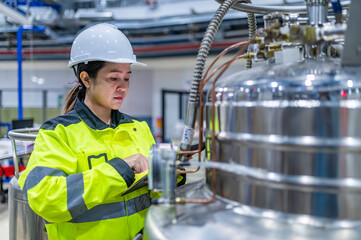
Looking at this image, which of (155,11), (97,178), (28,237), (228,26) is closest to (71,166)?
(97,178)

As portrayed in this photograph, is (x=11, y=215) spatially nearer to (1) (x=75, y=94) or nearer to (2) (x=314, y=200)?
(1) (x=75, y=94)

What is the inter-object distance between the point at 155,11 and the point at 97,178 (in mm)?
4602

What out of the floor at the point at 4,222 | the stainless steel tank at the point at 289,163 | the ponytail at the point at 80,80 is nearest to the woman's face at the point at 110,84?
the ponytail at the point at 80,80

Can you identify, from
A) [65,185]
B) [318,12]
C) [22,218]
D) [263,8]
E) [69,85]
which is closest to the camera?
[318,12]

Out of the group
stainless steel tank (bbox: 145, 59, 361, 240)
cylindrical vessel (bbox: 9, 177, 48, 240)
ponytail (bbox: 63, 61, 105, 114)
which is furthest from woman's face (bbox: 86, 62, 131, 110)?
cylindrical vessel (bbox: 9, 177, 48, 240)

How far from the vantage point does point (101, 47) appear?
39.9 inches

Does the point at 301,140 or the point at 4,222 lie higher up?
the point at 301,140

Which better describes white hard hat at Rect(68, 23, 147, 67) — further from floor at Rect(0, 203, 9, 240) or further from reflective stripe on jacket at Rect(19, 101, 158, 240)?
floor at Rect(0, 203, 9, 240)

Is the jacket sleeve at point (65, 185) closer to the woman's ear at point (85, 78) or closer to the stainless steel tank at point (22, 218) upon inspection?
the woman's ear at point (85, 78)

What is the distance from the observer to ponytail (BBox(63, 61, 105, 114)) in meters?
1.02

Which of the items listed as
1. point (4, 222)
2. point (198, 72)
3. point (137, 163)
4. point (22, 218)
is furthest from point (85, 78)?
point (4, 222)

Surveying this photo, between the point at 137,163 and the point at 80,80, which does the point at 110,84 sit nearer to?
the point at 80,80

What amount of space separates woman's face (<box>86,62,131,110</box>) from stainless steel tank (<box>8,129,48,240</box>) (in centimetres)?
57

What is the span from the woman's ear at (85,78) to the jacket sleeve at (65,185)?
0.92 ft
